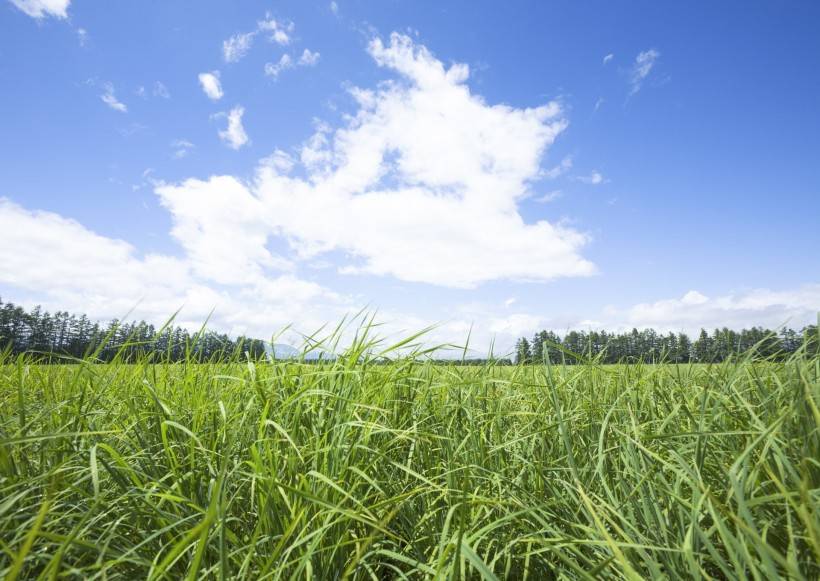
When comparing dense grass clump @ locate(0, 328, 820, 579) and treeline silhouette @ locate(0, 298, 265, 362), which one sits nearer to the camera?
dense grass clump @ locate(0, 328, 820, 579)

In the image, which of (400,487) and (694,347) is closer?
(400,487)

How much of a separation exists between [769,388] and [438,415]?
1581 millimetres

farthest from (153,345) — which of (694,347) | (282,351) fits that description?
(694,347)

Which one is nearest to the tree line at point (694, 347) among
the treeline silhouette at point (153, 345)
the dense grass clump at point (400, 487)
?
the dense grass clump at point (400, 487)

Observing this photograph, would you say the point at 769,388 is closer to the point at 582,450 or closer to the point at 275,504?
the point at 582,450

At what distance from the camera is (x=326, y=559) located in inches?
50.5

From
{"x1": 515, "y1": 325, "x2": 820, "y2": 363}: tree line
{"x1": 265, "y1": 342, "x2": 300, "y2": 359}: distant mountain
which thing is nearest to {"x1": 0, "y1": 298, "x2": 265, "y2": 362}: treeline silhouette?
{"x1": 265, "y1": 342, "x2": 300, "y2": 359}: distant mountain

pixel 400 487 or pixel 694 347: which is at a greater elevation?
pixel 694 347

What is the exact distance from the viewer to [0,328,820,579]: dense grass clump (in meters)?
1.09

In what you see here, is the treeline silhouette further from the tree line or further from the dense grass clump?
the tree line

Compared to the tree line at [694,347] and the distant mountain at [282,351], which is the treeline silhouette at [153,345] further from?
the tree line at [694,347]

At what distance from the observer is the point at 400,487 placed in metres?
1.65

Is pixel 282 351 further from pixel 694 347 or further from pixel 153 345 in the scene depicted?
pixel 694 347

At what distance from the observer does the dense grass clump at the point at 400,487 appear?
1.09 m
